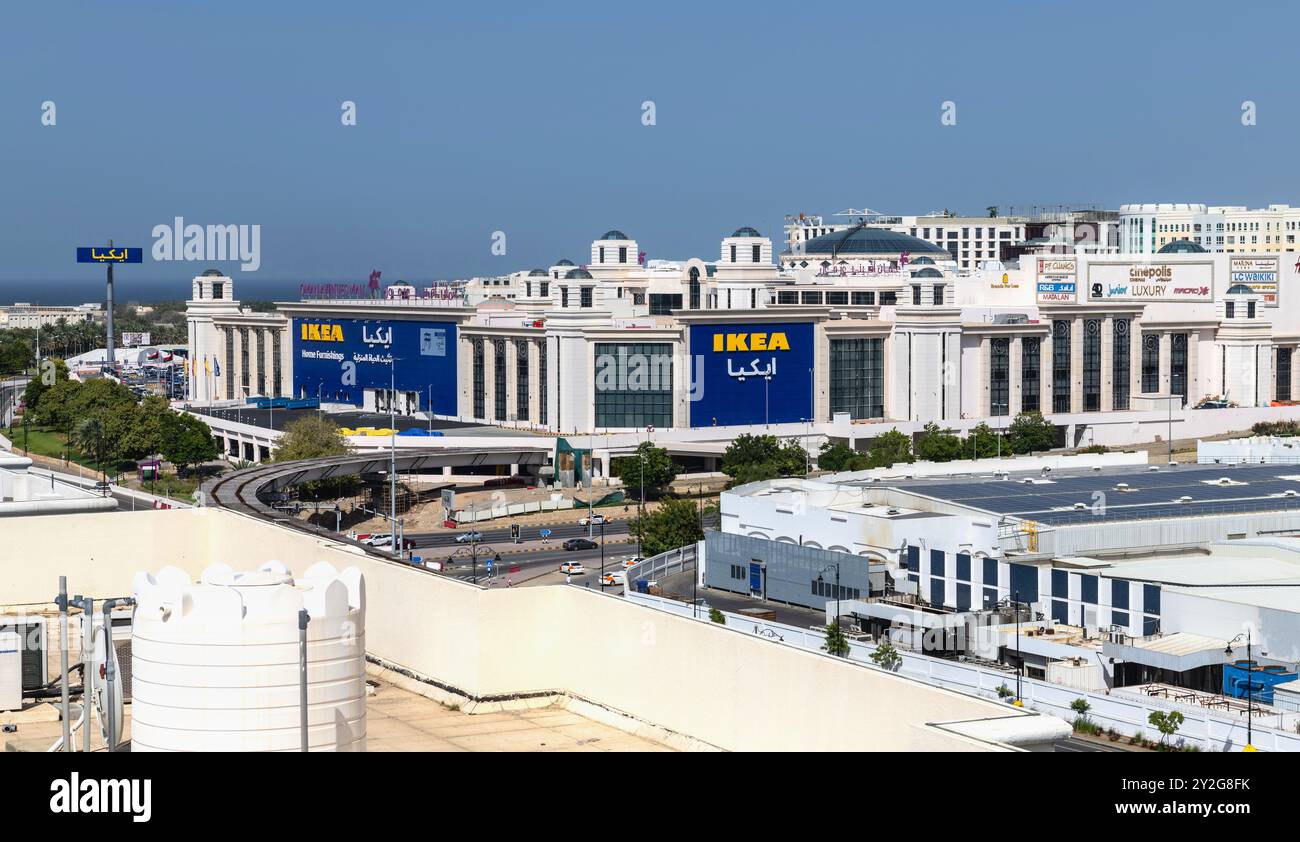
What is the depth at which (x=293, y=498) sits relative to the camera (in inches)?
3413

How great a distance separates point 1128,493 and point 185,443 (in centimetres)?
5698

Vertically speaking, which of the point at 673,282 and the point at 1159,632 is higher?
the point at 673,282

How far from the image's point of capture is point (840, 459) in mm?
94438

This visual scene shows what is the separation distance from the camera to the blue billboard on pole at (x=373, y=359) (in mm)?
115500

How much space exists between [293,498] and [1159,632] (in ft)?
161

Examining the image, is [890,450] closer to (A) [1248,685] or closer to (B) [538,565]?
(B) [538,565]

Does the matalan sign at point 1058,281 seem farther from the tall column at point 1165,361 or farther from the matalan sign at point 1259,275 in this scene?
the matalan sign at point 1259,275

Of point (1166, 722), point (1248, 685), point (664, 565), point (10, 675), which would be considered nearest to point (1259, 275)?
point (664, 565)

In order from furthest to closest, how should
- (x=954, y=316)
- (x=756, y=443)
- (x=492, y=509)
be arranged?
(x=954, y=316)
(x=756, y=443)
(x=492, y=509)

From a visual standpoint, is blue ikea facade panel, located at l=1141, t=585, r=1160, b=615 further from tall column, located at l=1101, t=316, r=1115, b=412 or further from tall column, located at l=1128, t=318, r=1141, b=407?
tall column, located at l=1128, t=318, r=1141, b=407

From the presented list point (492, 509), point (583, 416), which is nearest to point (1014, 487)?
point (492, 509)
